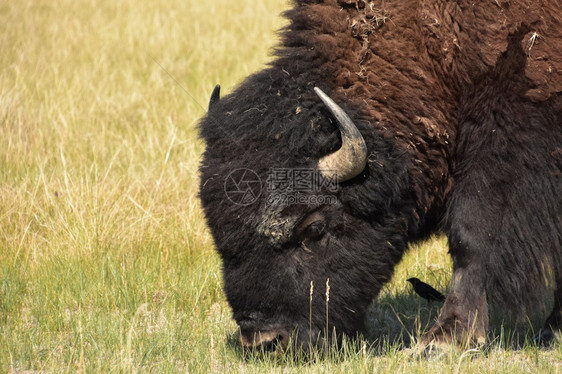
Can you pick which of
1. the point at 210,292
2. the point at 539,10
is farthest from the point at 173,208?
the point at 539,10

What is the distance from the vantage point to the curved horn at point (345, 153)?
3666 mm

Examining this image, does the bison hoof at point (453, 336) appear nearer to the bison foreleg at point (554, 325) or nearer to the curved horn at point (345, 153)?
the bison foreleg at point (554, 325)

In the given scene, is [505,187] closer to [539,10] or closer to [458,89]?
[458,89]

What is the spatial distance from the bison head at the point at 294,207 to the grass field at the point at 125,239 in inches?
9.4

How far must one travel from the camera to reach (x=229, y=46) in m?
11.2

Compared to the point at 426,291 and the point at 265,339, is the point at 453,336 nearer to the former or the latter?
the point at 426,291

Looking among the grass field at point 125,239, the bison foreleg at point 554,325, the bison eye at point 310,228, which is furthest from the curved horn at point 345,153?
the bison foreleg at point 554,325

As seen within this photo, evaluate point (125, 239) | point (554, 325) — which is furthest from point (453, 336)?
point (125, 239)

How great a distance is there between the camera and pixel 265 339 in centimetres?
390

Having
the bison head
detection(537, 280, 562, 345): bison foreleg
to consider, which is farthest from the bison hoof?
detection(537, 280, 562, 345): bison foreleg

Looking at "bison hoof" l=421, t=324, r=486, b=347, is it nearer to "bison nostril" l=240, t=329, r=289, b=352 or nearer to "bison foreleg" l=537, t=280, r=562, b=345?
"bison foreleg" l=537, t=280, r=562, b=345

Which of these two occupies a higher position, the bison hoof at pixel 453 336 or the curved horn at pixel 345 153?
the curved horn at pixel 345 153

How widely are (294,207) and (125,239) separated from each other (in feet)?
7.51

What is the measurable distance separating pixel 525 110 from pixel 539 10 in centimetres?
59
